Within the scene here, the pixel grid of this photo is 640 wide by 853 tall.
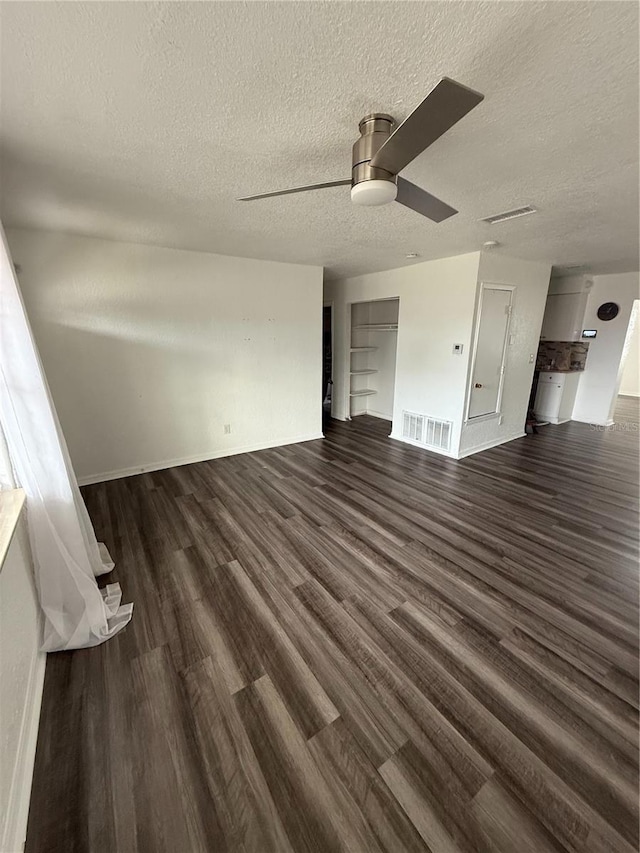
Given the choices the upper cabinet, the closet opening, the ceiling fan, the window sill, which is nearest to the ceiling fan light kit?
the ceiling fan

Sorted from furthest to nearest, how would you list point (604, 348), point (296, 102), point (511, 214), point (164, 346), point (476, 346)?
point (604, 348) < point (476, 346) < point (164, 346) < point (511, 214) < point (296, 102)

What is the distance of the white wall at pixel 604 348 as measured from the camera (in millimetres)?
5156

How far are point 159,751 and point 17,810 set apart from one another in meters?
0.41

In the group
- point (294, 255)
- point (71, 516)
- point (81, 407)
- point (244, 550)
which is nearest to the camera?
point (71, 516)

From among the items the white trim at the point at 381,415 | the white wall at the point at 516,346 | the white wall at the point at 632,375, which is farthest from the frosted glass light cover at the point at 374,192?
the white wall at the point at 632,375

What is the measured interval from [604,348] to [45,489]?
290 inches

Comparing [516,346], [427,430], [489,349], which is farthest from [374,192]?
[516,346]

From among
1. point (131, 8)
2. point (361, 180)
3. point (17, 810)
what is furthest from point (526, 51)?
point (17, 810)

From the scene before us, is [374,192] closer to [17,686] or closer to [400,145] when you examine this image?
[400,145]

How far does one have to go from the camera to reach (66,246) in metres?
3.05

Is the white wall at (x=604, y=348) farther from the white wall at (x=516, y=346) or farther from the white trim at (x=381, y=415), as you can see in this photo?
the white trim at (x=381, y=415)

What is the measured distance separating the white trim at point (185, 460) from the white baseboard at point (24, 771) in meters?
2.35

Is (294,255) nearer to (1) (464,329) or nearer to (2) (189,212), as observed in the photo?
(2) (189,212)

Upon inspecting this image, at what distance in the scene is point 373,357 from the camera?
623 centimetres
